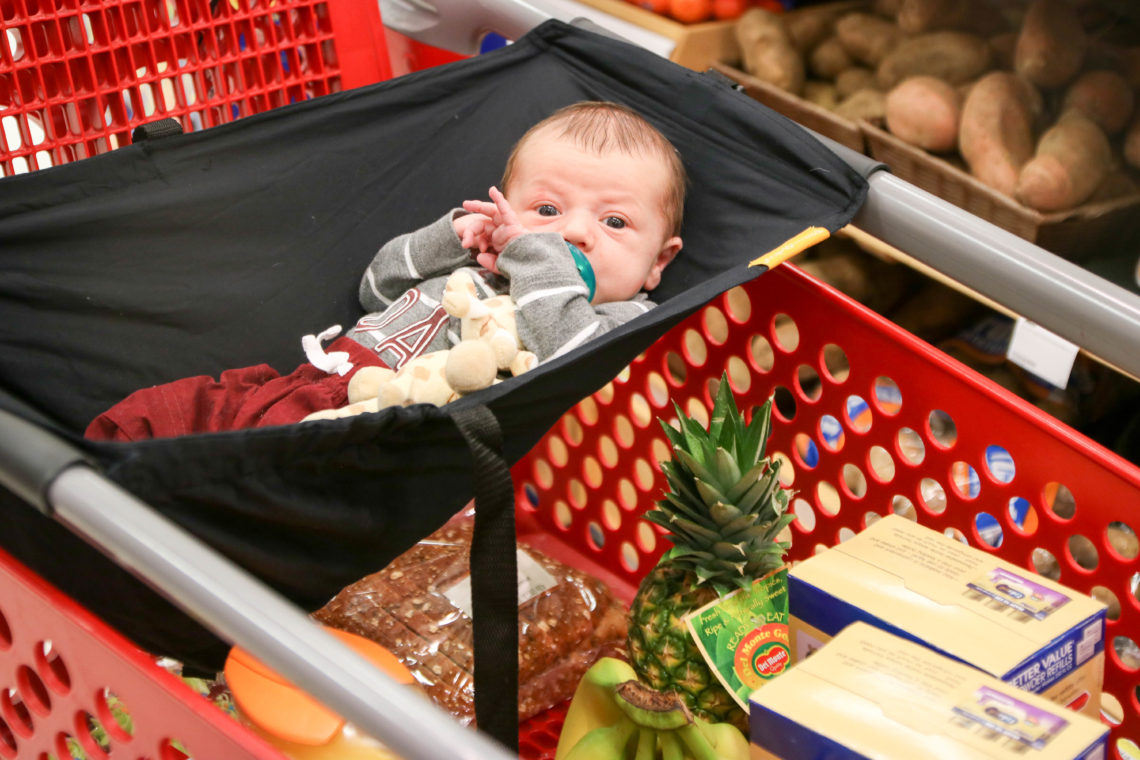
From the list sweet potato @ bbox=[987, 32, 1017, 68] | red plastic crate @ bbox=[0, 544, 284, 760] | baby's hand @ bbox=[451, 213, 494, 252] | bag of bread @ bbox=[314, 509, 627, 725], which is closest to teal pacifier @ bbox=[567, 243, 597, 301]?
baby's hand @ bbox=[451, 213, 494, 252]

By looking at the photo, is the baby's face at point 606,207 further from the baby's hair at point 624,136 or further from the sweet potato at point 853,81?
the sweet potato at point 853,81

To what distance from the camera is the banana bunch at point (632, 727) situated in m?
0.82

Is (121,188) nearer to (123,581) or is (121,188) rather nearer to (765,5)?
(123,581)

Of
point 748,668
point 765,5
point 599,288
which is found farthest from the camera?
point 765,5

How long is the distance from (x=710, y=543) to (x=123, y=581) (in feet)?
1.62

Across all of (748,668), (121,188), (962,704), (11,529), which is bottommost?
(748,668)

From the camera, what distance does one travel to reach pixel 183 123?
1352mm

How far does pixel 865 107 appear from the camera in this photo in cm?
183

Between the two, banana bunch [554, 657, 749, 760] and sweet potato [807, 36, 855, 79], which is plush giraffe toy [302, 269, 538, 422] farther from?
sweet potato [807, 36, 855, 79]

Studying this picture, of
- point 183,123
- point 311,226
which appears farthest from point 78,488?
point 183,123

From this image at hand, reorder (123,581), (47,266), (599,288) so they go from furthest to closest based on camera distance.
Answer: (599,288) → (47,266) → (123,581)

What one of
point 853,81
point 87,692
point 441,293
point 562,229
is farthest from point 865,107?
point 87,692

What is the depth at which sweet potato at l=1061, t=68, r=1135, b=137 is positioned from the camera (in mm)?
1649

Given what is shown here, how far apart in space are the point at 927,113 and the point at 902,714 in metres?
1.20
